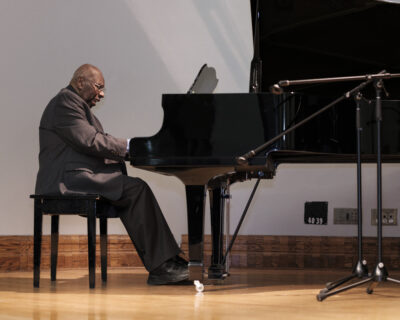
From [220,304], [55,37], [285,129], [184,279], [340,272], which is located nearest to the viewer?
[220,304]

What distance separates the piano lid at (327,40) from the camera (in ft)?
11.0

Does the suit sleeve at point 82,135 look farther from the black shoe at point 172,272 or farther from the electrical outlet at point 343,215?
the electrical outlet at point 343,215

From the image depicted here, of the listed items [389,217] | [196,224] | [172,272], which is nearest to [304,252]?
[389,217]

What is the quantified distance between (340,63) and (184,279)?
1393mm

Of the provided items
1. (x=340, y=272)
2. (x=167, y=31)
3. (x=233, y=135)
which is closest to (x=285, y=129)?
(x=233, y=135)

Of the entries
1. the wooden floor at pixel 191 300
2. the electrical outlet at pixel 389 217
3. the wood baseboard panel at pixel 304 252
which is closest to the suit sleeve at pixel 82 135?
the wooden floor at pixel 191 300

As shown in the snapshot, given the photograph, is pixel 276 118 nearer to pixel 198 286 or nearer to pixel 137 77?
pixel 198 286

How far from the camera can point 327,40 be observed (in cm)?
345

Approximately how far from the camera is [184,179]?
2.97m

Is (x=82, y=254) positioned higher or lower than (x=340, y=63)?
lower

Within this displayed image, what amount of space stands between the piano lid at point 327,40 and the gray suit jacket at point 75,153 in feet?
3.04

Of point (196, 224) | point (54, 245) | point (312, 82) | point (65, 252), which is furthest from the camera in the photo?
point (65, 252)

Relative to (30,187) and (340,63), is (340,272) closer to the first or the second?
(340,63)

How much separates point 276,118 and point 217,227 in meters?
0.82
